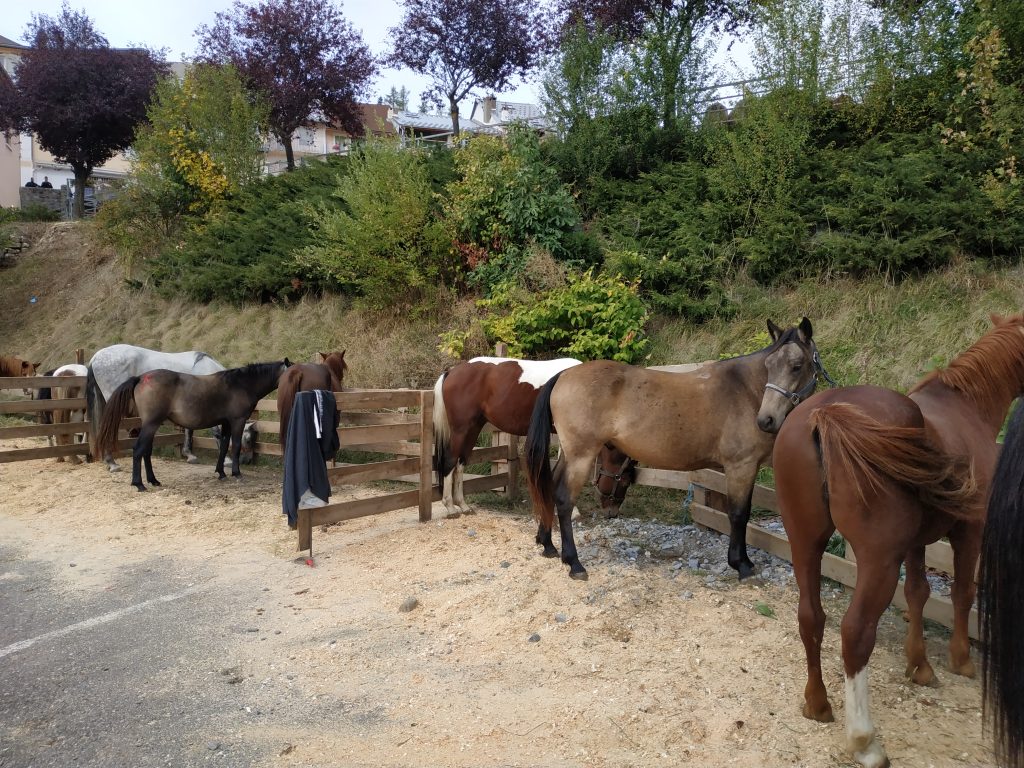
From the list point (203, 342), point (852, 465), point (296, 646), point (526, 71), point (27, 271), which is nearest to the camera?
point (852, 465)

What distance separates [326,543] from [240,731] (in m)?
3.08

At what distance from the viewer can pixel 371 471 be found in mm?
6641

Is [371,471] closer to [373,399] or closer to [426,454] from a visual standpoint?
[426,454]

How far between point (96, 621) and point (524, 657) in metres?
2.87

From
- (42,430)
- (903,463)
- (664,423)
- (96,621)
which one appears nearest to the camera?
(903,463)

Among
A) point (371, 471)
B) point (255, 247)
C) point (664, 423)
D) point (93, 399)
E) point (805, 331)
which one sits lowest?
point (371, 471)

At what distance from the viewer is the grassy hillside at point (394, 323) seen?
318 inches

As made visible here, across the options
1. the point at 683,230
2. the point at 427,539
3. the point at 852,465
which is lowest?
the point at 427,539

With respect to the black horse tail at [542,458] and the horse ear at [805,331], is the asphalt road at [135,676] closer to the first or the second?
the black horse tail at [542,458]

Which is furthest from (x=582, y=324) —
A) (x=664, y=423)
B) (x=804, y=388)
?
(x=804, y=388)

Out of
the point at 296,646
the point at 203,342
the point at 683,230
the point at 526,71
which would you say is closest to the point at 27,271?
the point at 203,342

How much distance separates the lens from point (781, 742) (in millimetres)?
3053

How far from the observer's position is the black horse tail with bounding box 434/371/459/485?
721 centimetres

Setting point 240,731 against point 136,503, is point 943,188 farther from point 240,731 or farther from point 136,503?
point 136,503
